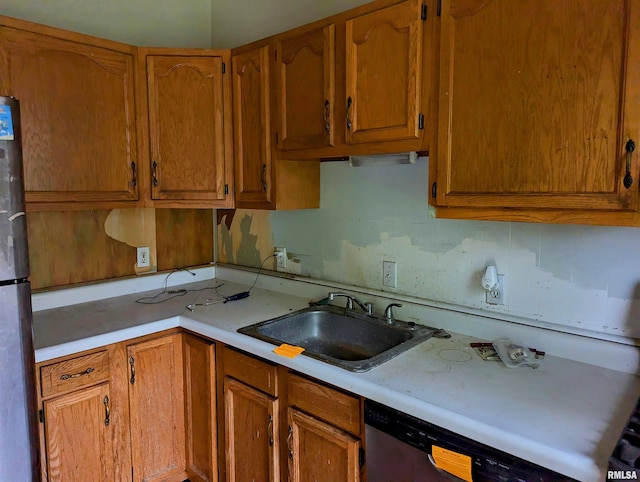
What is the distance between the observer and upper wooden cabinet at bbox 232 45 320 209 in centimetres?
203

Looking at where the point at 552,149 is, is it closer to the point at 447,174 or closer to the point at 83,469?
the point at 447,174

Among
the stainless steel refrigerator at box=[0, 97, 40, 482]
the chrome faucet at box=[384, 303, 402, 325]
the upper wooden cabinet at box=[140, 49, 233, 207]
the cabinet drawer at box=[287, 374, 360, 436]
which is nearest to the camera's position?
the stainless steel refrigerator at box=[0, 97, 40, 482]

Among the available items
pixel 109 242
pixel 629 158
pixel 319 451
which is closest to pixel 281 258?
pixel 109 242

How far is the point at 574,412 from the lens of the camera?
113 cm

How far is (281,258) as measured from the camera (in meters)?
2.47

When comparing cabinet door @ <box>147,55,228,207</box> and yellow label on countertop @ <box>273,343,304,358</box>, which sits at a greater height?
cabinet door @ <box>147,55,228,207</box>

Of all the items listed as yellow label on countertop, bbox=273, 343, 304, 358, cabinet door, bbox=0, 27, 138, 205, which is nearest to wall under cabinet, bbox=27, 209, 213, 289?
cabinet door, bbox=0, 27, 138, 205

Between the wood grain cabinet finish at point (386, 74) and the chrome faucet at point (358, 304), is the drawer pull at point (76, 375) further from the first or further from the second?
the wood grain cabinet finish at point (386, 74)

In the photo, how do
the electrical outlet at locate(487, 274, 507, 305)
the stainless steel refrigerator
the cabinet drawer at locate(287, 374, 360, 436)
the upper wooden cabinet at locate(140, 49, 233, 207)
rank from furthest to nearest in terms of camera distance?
the upper wooden cabinet at locate(140, 49, 233, 207), the electrical outlet at locate(487, 274, 507, 305), the cabinet drawer at locate(287, 374, 360, 436), the stainless steel refrigerator

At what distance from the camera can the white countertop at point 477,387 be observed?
1.02 meters

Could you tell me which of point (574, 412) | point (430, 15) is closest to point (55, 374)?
point (574, 412)

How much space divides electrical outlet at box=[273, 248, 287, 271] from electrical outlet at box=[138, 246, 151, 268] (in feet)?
2.45

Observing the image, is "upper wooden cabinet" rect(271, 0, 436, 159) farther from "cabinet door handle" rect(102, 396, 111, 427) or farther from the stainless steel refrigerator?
"cabinet door handle" rect(102, 396, 111, 427)

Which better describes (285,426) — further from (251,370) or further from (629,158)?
(629,158)
